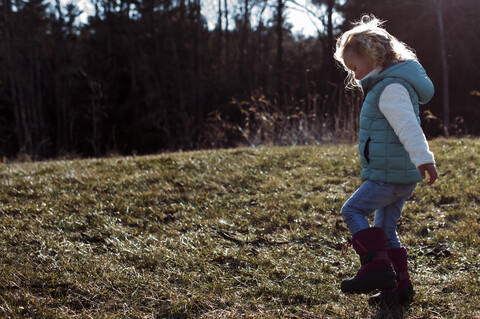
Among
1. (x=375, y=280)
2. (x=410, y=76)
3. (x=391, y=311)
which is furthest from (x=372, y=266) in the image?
(x=410, y=76)

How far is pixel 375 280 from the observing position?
2555 mm

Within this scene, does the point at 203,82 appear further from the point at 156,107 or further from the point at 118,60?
the point at 118,60

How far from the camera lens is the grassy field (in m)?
2.83

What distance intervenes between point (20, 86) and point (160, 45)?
8.32 meters

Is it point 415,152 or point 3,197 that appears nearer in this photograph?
point 415,152

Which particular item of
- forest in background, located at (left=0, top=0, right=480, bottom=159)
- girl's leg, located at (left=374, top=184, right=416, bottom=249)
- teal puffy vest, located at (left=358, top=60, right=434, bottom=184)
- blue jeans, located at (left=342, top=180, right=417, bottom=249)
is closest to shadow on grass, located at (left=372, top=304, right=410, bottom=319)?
girl's leg, located at (left=374, top=184, right=416, bottom=249)

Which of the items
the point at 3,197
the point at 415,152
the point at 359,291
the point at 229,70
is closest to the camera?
the point at 415,152

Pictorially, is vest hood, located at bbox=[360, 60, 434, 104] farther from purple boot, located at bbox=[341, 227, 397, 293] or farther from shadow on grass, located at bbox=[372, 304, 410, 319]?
shadow on grass, located at bbox=[372, 304, 410, 319]

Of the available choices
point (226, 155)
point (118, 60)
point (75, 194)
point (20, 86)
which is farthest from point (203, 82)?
point (75, 194)

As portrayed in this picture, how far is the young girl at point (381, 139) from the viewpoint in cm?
257

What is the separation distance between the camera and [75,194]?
17.9 feet

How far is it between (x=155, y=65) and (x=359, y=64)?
26.0 m

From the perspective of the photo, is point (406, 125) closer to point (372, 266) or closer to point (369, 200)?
point (369, 200)

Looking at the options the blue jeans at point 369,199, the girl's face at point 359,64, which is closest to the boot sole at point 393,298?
the blue jeans at point 369,199
